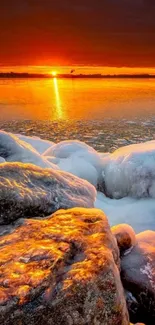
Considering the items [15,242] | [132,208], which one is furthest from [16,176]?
[132,208]

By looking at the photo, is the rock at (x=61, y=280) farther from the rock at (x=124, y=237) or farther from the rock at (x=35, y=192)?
the rock at (x=124, y=237)

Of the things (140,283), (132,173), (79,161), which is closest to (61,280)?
(140,283)

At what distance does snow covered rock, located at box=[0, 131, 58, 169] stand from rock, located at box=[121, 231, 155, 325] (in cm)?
362

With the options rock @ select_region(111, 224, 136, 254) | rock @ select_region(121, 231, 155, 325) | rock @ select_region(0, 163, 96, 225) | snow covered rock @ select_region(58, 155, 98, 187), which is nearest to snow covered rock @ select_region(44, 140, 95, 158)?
snow covered rock @ select_region(58, 155, 98, 187)

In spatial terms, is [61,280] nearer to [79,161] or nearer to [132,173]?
[132,173]

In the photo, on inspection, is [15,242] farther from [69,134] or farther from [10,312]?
[69,134]

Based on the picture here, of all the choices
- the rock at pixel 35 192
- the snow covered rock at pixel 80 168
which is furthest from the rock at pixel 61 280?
the snow covered rock at pixel 80 168

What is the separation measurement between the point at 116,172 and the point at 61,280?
6.17 meters

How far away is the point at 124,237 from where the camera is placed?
421 centimetres

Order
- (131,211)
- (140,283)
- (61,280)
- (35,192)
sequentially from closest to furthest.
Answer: (61,280) → (140,283) → (35,192) → (131,211)

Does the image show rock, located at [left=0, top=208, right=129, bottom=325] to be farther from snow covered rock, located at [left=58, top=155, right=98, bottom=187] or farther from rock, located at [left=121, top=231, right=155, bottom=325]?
snow covered rock, located at [left=58, top=155, right=98, bottom=187]

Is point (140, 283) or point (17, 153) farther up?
point (17, 153)

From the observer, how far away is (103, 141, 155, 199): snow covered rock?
7.73m

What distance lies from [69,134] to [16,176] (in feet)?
42.1
